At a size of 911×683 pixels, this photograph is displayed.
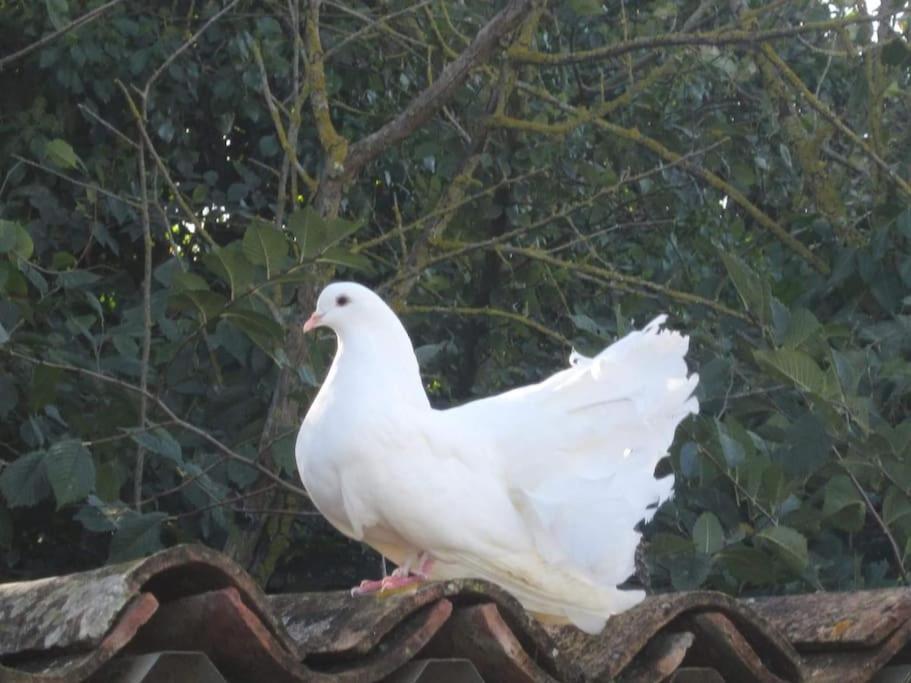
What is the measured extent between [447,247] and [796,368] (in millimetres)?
1426

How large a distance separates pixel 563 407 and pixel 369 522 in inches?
17.2

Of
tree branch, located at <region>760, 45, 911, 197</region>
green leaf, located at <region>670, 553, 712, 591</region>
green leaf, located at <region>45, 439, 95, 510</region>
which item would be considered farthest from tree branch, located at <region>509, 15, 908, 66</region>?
green leaf, located at <region>45, 439, 95, 510</region>

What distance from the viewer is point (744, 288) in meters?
4.25

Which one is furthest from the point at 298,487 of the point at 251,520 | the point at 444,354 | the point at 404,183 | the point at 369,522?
the point at 404,183

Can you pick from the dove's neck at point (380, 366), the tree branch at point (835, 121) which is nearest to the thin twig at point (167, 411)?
the dove's neck at point (380, 366)

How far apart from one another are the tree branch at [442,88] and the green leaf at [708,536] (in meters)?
1.51

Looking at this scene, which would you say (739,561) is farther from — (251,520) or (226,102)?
(226,102)

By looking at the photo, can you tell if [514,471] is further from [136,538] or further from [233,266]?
[136,538]

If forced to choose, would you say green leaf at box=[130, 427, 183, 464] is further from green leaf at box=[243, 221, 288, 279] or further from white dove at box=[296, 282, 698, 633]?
white dove at box=[296, 282, 698, 633]

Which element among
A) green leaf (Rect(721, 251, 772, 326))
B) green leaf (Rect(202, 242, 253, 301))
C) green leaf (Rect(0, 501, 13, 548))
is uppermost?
green leaf (Rect(202, 242, 253, 301))

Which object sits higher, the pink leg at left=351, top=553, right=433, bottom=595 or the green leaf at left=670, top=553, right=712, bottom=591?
the pink leg at left=351, top=553, right=433, bottom=595

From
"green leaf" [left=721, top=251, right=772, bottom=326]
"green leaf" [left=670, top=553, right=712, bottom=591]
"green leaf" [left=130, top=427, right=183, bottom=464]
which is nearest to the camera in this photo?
"green leaf" [left=670, top=553, right=712, bottom=591]

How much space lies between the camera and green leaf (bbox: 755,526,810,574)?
377 centimetres

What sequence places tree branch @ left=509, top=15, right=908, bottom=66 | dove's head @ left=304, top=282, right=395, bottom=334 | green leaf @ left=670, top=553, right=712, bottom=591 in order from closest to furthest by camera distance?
1. dove's head @ left=304, top=282, right=395, bottom=334
2. green leaf @ left=670, top=553, right=712, bottom=591
3. tree branch @ left=509, top=15, right=908, bottom=66
